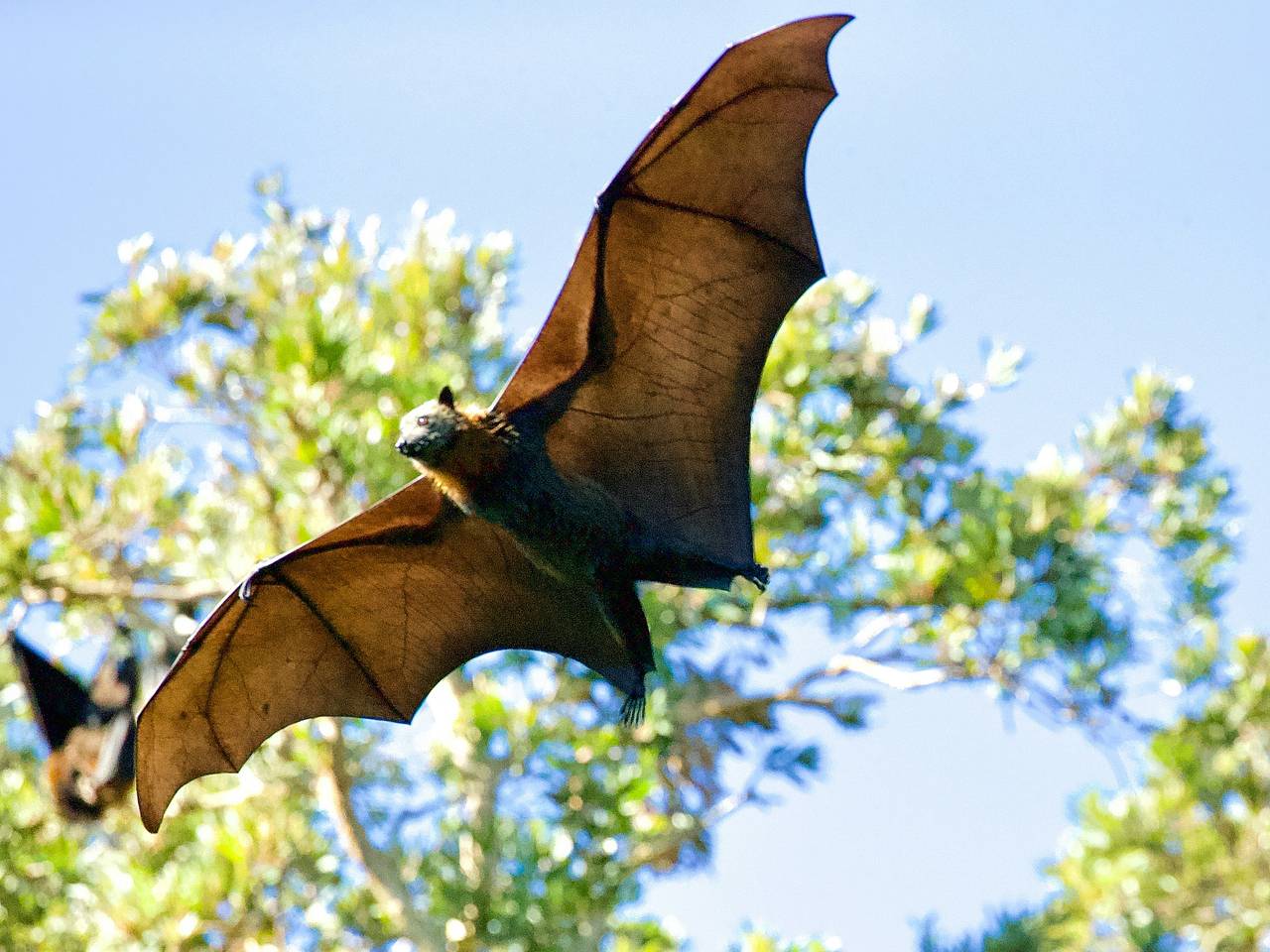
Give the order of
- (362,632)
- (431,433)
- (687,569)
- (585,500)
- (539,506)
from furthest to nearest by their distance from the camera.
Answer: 1. (362,632)
2. (687,569)
3. (585,500)
4. (539,506)
5. (431,433)

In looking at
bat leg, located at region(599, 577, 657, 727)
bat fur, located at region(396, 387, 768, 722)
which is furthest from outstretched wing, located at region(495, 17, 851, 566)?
bat leg, located at region(599, 577, 657, 727)

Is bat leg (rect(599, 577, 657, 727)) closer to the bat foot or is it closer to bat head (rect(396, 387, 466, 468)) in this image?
the bat foot

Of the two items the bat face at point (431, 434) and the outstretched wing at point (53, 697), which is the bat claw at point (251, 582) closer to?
the bat face at point (431, 434)

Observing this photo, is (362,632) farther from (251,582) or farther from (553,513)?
(553,513)

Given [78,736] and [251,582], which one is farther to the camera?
[78,736]

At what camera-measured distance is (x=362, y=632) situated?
5.10 metres

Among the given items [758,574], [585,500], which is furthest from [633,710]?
[585,500]

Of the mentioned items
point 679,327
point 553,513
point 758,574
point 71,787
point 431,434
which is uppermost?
point 679,327

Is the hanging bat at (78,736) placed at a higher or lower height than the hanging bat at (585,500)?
lower

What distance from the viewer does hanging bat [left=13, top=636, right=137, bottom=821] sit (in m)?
8.45

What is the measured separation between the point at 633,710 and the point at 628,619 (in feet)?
1.18

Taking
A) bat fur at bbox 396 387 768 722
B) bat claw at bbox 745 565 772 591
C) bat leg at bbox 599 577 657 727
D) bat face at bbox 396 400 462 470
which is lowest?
bat leg at bbox 599 577 657 727

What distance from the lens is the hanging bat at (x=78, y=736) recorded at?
845 centimetres

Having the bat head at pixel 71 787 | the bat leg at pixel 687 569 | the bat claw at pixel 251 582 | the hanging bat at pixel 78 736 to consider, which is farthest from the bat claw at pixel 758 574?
the bat head at pixel 71 787
